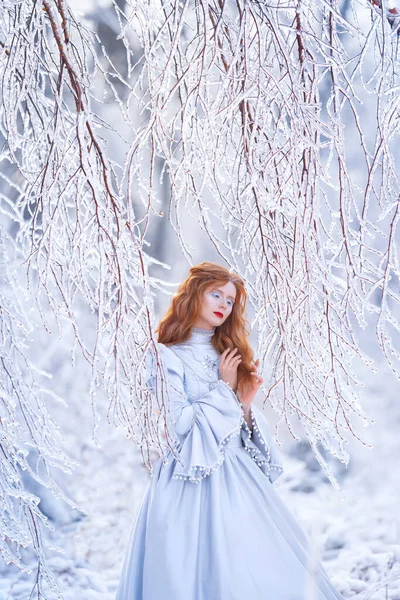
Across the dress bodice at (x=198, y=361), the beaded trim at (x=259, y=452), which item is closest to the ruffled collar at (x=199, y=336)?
the dress bodice at (x=198, y=361)

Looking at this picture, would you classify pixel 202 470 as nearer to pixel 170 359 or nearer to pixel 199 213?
pixel 170 359

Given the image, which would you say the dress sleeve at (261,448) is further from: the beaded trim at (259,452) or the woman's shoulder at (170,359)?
the woman's shoulder at (170,359)

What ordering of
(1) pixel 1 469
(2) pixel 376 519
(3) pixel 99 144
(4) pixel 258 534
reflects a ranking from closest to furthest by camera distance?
(3) pixel 99 144 < (1) pixel 1 469 < (4) pixel 258 534 < (2) pixel 376 519

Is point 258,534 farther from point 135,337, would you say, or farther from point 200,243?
point 200,243

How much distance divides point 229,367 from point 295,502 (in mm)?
2238

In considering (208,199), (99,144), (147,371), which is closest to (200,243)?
(208,199)

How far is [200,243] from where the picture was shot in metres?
4.30

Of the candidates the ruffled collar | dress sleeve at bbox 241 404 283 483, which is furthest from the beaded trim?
the ruffled collar

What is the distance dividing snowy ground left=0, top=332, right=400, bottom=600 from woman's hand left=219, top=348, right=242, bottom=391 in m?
1.88

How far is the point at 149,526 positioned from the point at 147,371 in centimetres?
39

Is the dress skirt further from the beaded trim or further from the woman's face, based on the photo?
the woman's face

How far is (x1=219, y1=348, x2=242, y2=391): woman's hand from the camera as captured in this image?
2.04 m

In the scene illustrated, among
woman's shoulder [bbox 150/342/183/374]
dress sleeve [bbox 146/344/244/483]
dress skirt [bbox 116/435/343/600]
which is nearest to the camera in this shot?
dress skirt [bbox 116/435/343/600]

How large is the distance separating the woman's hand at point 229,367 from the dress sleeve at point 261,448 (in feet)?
0.38
